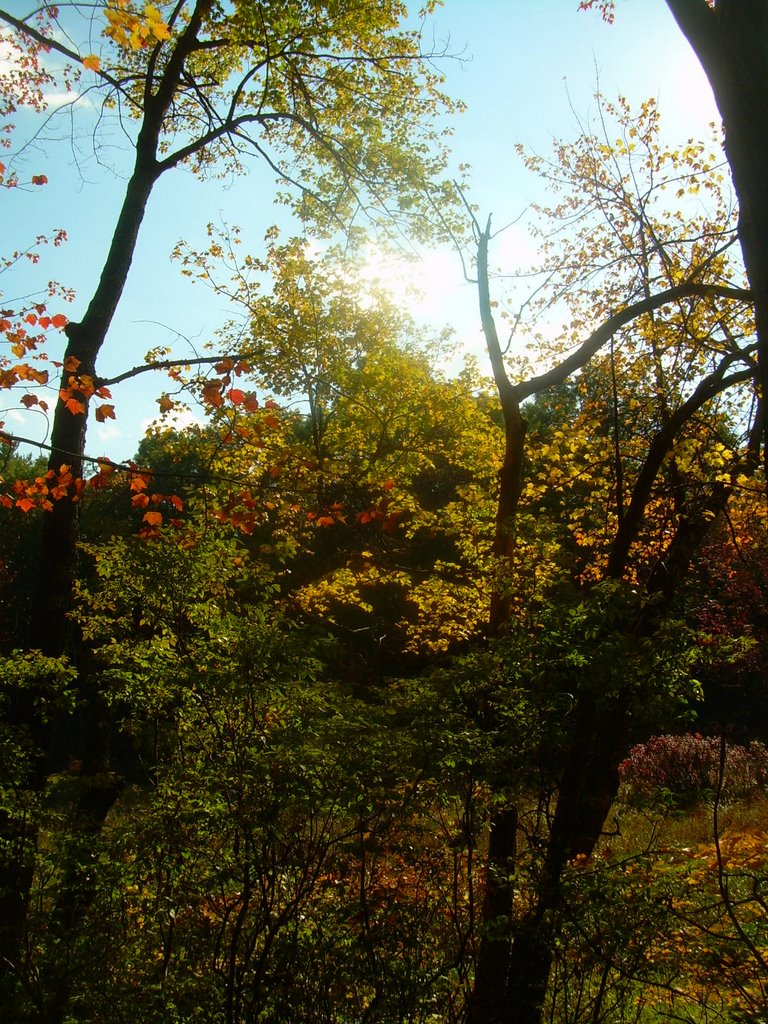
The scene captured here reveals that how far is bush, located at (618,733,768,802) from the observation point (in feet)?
43.4

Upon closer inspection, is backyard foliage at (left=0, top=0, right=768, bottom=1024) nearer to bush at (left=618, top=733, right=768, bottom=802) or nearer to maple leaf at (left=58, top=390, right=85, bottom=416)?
maple leaf at (left=58, top=390, right=85, bottom=416)

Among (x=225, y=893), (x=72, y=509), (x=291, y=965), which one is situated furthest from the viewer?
(x=72, y=509)

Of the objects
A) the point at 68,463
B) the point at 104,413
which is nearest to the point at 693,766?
the point at 68,463

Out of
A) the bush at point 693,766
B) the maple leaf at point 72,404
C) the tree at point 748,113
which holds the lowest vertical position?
the bush at point 693,766

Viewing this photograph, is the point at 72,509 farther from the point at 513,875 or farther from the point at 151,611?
the point at 513,875

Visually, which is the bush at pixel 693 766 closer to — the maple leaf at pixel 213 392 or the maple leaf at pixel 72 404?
the maple leaf at pixel 72 404

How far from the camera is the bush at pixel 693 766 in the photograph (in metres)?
13.2

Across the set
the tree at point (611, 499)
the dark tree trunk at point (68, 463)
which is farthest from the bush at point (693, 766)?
the dark tree trunk at point (68, 463)

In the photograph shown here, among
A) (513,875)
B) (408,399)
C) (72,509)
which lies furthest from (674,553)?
(408,399)

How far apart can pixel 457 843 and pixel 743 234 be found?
10.6 ft

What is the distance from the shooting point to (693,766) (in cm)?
1453

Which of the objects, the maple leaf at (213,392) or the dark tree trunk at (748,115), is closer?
Answer: the dark tree trunk at (748,115)

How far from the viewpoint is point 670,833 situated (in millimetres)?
10211

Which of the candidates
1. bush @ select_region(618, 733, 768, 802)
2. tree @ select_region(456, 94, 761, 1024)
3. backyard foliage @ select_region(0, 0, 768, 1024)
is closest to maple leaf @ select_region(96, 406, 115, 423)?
backyard foliage @ select_region(0, 0, 768, 1024)
